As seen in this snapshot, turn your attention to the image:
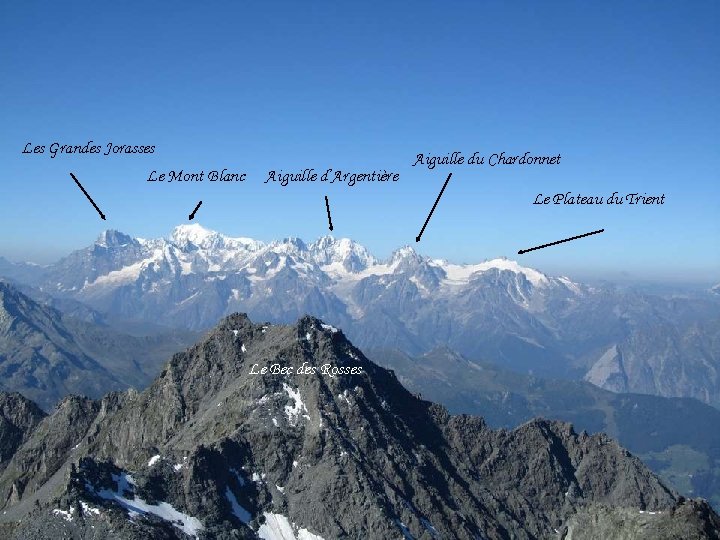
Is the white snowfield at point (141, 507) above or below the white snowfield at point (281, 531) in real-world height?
above

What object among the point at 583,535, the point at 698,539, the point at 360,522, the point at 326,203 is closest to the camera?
the point at 698,539

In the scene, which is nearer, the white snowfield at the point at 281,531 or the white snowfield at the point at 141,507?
the white snowfield at the point at 141,507

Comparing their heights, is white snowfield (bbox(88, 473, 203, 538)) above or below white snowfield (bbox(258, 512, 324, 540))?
above

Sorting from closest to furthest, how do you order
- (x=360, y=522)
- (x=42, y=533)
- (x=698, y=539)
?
(x=698, y=539) → (x=42, y=533) → (x=360, y=522)

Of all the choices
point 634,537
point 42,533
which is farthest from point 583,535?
point 42,533

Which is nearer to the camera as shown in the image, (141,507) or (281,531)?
(141,507)

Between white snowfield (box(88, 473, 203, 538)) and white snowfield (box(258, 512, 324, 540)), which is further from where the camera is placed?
white snowfield (box(258, 512, 324, 540))

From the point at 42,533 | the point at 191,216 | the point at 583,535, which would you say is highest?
the point at 191,216

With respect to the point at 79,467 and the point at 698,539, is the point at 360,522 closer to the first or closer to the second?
the point at 79,467

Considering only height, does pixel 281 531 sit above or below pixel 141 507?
below

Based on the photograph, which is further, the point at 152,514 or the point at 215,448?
the point at 215,448

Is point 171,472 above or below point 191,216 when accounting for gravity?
below
